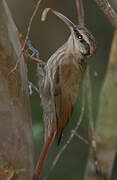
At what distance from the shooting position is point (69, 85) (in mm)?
3584

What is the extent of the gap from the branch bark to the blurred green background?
1891 mm

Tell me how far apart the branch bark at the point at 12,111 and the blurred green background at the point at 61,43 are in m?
1.89

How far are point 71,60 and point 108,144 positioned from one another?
0.84 metres

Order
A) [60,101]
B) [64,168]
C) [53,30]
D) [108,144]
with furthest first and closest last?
[53,30] → [64,168] → [108,144] → [60,101]

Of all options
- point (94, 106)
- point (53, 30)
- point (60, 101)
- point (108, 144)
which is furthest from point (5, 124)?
point (53, 30)

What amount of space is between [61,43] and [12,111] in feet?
9.76

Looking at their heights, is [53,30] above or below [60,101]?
above

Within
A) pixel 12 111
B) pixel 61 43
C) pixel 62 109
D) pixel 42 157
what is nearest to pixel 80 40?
pixel 62 109

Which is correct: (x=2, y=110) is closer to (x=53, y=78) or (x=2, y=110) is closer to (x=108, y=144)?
(x=53, y=78)

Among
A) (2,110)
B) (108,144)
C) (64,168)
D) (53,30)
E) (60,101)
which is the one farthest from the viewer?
(53,30)

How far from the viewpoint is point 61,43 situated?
5.39m

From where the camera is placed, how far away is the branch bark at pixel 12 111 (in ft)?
8.16

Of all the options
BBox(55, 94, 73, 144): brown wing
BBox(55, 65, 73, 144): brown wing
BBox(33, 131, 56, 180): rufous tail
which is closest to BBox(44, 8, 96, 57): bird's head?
BBox(55, 65, 73, 144): brown wing

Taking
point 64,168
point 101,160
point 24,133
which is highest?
point 24,133
